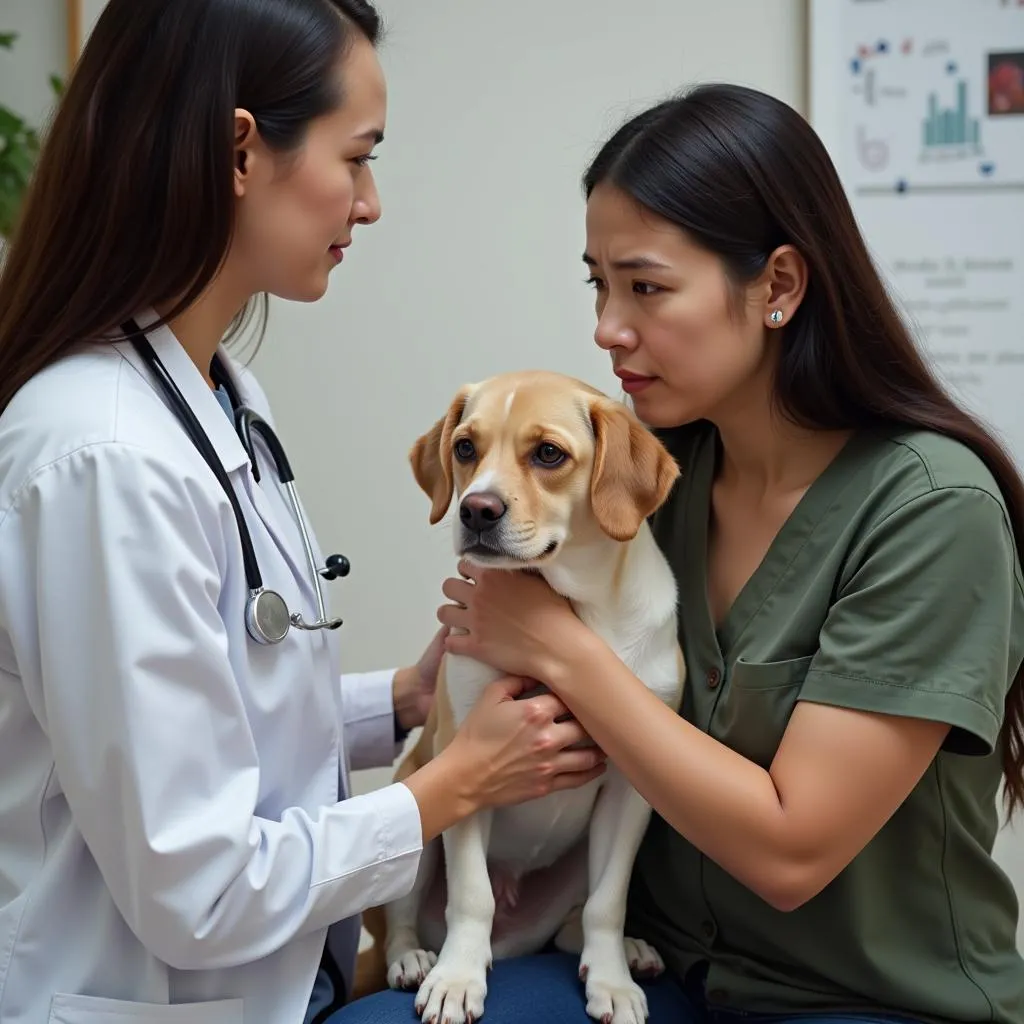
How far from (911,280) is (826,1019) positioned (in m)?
1.49

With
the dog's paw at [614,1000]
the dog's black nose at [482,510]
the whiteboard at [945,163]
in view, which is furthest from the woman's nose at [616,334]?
the whiteboard at [945,163]

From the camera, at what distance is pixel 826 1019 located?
130 cm

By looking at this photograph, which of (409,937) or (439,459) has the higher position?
(439,459)

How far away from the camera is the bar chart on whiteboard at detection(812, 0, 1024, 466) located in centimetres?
219

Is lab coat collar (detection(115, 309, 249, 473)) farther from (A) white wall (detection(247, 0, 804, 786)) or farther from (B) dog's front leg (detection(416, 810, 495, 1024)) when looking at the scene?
(A) white wall (detection(247, 0, 804, 786))

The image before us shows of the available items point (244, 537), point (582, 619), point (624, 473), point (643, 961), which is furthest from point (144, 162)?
point (643, 961)

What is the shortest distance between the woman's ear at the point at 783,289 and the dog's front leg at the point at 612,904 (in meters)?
0.62

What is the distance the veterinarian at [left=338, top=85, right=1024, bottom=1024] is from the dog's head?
0.07 m

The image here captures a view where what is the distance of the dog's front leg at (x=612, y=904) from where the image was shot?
4.42 feet

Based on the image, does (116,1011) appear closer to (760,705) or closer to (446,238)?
(760,705)

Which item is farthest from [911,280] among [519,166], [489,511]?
[489,511]

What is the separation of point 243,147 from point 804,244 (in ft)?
2.20

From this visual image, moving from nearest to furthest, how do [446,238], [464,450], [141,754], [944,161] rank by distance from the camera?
[141,754]
[464,450]
[944,161]
[446,238]

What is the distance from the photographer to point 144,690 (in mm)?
1046
